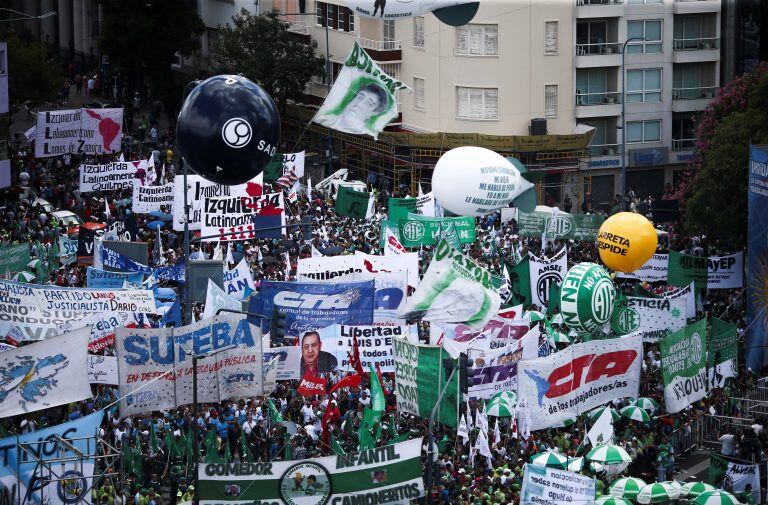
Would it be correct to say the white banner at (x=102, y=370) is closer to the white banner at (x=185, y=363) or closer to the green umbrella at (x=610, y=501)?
the white banner at (x=185, y=363)

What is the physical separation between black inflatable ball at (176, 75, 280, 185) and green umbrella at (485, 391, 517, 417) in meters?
8.97

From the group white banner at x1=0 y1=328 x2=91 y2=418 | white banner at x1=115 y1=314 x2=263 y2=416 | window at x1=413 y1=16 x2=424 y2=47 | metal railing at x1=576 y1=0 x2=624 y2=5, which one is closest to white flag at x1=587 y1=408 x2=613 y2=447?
white banner at x1=115 y1=314 x2=263 y2=416

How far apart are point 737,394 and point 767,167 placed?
5363 millimetres

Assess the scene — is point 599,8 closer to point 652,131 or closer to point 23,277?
point 652,131

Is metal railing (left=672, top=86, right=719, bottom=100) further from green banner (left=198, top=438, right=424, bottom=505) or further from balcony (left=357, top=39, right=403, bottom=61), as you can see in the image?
Result: green banner (left=198, top=438, right=424, bottom=505)

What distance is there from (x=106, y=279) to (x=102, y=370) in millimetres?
4449

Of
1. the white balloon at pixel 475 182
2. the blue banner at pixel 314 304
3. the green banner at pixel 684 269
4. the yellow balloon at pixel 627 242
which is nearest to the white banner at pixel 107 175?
the white balloon at pixel 475 182

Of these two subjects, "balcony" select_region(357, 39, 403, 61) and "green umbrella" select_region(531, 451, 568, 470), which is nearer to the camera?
"green umbrella" select_region(531, 451, 568, 470)

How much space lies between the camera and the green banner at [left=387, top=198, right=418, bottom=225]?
146 feet

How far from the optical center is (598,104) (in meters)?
62.0

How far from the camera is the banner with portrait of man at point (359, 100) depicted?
3853 centimetres

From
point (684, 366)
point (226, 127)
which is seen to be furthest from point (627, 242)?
point (226, 127)

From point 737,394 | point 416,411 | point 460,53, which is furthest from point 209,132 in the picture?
point 460,53

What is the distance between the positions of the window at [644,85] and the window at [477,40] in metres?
5.35
